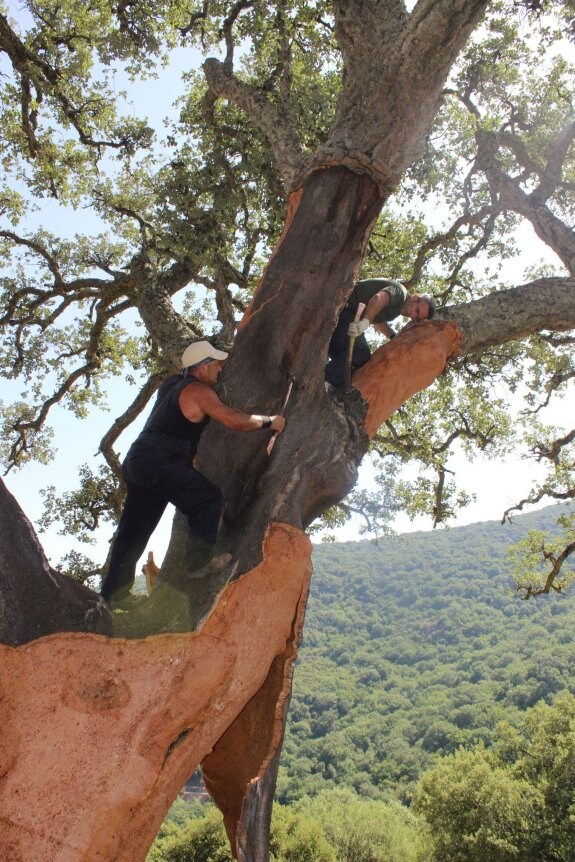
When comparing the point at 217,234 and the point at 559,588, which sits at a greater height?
the point at 217,234

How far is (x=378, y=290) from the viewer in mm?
5777

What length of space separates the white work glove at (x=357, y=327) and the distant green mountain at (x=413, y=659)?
30.4 metres

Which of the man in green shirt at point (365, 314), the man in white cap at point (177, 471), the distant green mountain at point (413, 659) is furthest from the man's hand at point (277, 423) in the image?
the distant green mountain at point (413, 659)

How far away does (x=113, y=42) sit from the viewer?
893 centimetres

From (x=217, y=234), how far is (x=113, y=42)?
10.8ft

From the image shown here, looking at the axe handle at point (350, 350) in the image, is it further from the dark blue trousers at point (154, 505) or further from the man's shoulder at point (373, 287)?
the dark blue trousers at point (154, 505)

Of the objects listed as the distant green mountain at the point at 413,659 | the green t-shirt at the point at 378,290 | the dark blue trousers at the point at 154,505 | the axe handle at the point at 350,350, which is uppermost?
the distant green mountain at the point at 413,659

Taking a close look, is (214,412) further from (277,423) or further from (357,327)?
(357,327)

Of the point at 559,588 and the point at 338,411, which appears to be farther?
the point at 559,588

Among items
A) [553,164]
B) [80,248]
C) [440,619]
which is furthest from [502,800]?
[440,619]

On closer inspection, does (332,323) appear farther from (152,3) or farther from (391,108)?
(152,3)

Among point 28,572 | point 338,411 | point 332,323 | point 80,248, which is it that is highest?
point 80,248

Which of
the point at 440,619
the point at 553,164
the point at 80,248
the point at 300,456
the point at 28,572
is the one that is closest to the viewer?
the point at 28,572

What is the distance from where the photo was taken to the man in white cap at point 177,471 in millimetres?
3809
